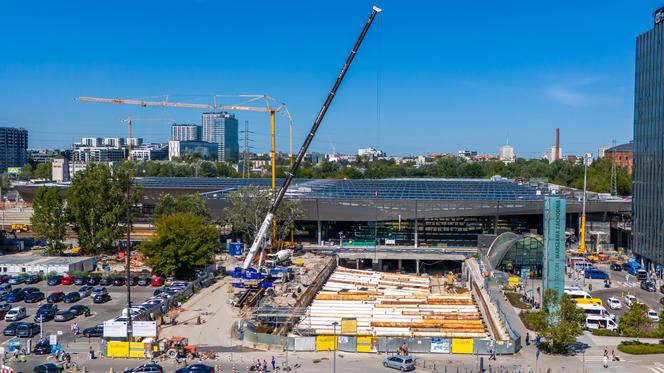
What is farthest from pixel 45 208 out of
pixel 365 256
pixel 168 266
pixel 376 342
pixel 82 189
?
pixel 376 342

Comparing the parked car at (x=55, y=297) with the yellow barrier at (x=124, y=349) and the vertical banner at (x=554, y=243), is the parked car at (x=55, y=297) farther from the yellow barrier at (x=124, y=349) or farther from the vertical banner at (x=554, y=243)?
Result: the vertical banner at (x=554, y=243)

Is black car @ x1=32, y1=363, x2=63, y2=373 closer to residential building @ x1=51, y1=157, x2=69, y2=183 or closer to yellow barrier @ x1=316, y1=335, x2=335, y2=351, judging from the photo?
yellow barrier @ x1=316, y1=335, x2=335, y2=351

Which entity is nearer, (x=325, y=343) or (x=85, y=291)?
(x=325, y=343)

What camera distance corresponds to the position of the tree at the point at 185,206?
5076cm

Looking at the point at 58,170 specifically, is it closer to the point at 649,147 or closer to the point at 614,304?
the point at 649,147

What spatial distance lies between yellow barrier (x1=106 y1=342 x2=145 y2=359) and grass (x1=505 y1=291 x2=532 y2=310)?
17.9 meters

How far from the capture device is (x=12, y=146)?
181250 millimetres

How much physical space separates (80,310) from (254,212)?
18260 mm

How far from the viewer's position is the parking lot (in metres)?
28.0

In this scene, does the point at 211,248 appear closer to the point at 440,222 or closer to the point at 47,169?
the point at 440,222

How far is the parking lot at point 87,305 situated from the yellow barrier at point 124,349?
132 inches

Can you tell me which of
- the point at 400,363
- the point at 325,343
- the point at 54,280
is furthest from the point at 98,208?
the point at 400,363

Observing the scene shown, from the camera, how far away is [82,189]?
46.5 m

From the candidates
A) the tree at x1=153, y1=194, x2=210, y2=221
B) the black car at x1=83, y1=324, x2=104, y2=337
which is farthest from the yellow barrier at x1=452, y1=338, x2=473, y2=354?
the tree at x1=153, y1=194, x2=210, y2=221
